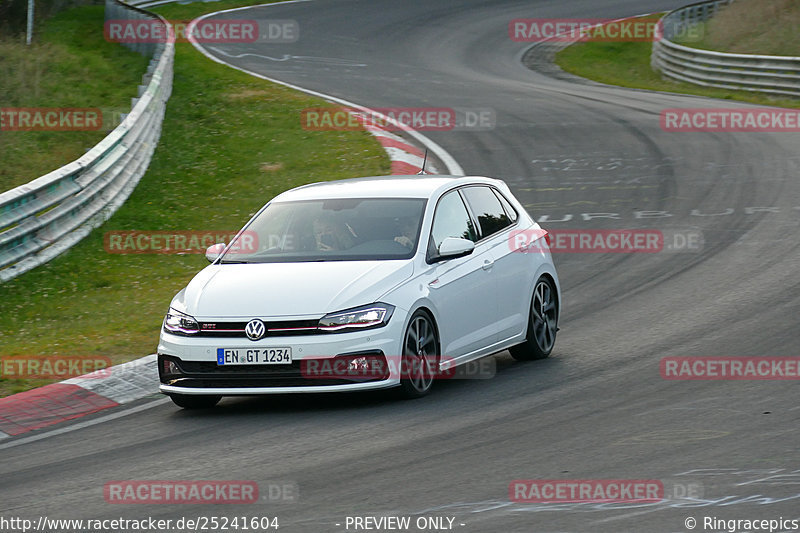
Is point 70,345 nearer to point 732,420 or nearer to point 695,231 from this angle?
point 732,420

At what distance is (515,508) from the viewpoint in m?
6.46

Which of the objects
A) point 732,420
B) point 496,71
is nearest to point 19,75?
point 496,71

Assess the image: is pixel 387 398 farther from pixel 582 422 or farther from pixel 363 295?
pixel 582 422

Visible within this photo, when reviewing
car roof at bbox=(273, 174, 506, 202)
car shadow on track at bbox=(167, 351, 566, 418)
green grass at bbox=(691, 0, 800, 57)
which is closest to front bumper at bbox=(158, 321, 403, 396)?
car shadow on track at bbox=(167, 351, 566, 418)

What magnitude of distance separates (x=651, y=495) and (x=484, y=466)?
1112 mm

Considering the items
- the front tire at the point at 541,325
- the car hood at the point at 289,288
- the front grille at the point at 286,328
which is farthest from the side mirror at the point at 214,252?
the front tire at the point at 541,325

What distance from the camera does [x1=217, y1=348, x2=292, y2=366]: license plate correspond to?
896 cm
